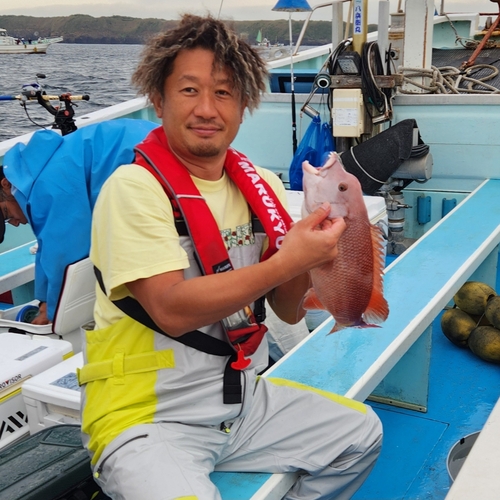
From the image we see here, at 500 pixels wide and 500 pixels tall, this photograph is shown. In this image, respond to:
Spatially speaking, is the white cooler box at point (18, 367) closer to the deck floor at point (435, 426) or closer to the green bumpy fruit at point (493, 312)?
the deck floor at point (435, 426)

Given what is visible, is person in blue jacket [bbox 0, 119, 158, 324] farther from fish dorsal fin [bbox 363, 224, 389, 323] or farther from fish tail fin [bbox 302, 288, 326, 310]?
fish dorsal fin [bbox 363, 224, 389, 323]

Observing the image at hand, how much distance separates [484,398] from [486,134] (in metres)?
2.95

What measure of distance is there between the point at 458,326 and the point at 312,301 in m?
2.84

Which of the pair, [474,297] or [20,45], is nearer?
[474,297]

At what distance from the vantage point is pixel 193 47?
1994 millimetres

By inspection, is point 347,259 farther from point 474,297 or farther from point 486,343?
point 474,297

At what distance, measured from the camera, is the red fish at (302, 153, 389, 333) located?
1.83 metres

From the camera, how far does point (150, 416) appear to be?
6.51 ft

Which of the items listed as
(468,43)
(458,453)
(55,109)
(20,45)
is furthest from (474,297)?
(20,45)

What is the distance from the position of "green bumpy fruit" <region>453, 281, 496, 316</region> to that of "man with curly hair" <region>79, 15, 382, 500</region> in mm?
2563

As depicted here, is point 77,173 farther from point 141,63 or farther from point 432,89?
point 432,89

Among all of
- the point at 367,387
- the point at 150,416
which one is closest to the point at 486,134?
the point at 367,387

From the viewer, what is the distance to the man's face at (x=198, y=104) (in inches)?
78.0

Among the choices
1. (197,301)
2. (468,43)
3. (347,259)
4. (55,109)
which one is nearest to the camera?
(197,301)
